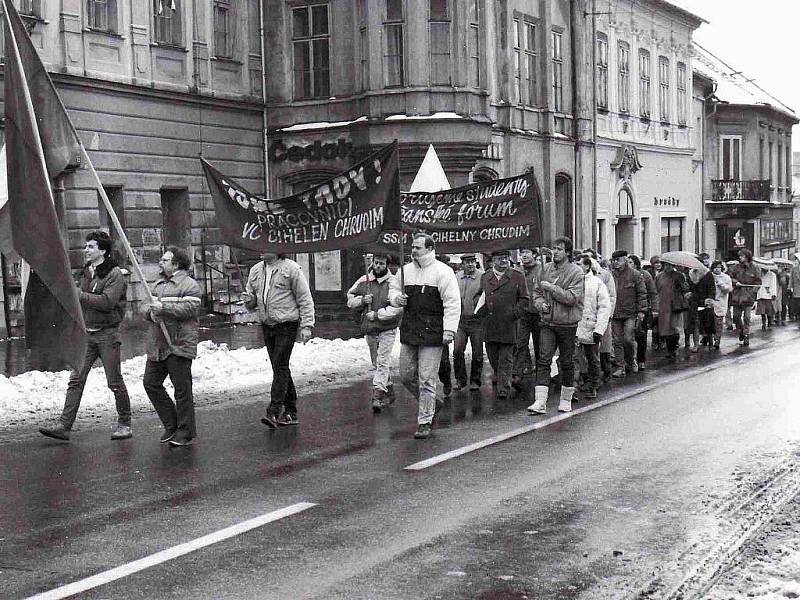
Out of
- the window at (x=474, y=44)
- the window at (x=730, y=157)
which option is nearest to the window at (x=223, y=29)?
the window at (x=474, y=44)

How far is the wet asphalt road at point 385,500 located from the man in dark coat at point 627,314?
405cm

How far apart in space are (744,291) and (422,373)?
565 inches

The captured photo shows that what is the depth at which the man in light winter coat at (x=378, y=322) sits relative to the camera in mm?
13203

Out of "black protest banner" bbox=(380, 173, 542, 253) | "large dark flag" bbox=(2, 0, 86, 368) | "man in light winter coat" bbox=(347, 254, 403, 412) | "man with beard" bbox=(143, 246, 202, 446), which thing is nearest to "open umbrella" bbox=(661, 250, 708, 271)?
"black protest banner" bbox=(380, 173, 542, 253)

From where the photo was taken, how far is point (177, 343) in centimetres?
1080

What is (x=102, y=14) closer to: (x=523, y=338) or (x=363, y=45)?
(x=363, y=45)

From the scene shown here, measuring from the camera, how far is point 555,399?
45.9 feet

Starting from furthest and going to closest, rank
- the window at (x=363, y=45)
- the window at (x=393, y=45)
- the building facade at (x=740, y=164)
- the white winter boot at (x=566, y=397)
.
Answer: the building facade at (x=740, y=164) → the window at (x=363, y=45) → the window at (x=393, y=45) → the white winter boot at (x=566, y=397)

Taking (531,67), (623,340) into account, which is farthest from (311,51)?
(623,340)

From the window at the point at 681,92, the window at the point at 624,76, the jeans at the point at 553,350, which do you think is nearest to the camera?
the jeans at the point at 553,350

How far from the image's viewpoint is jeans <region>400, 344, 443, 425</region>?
11211 mm

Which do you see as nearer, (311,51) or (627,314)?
(627,314)

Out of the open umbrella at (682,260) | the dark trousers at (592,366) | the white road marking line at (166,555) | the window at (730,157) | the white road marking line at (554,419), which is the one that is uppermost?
the window at (730,157)

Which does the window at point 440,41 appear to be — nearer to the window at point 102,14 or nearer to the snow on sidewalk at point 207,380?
the window at point 102,14
